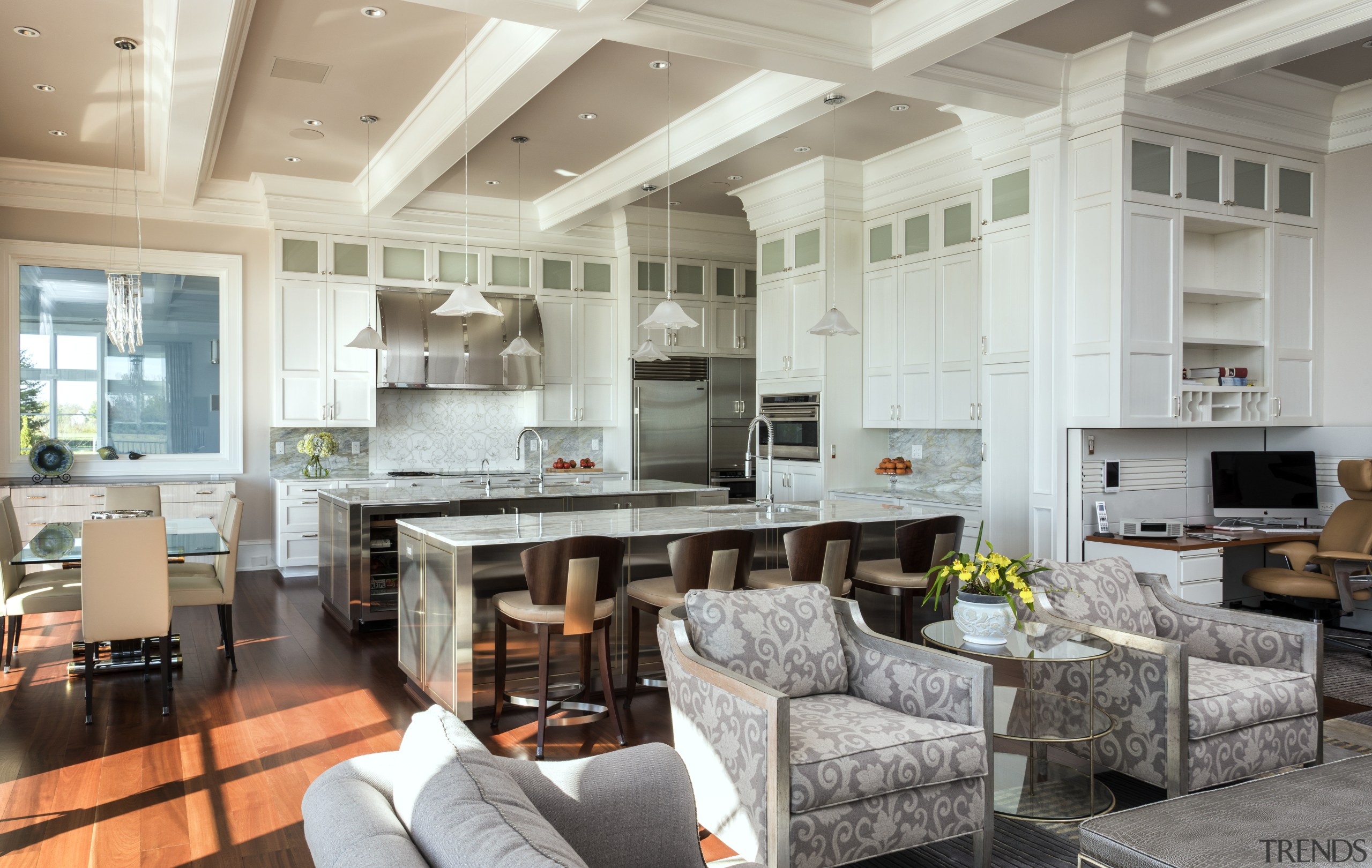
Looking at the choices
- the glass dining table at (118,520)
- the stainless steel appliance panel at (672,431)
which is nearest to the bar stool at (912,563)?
the glass dining table at (118,520)

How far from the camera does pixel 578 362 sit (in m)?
8.77

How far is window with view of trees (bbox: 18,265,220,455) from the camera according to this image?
7309 mm

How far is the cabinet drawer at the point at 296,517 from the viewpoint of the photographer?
24.7ft

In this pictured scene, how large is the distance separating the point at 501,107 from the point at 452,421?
4030 mm

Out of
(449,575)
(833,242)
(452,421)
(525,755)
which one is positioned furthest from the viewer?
(452,421)

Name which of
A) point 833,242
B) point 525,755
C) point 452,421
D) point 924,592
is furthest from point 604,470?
point 525,755

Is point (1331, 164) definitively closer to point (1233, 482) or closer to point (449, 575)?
point (1233, 482)

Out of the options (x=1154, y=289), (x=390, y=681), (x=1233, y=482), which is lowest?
(x=390, y=681)

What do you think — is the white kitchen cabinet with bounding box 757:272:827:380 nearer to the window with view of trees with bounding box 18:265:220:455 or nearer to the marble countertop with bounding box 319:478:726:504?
the marble countertop with bounding box 319:478:726:504

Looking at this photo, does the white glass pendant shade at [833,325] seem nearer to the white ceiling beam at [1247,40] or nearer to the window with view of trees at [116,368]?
the white ceiling beam at [1247,40]

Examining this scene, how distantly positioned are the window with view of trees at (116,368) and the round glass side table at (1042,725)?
22.2ft

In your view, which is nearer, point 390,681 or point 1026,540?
point 390,681

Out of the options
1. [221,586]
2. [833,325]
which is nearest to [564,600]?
[221,586]

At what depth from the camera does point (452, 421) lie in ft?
28.3
